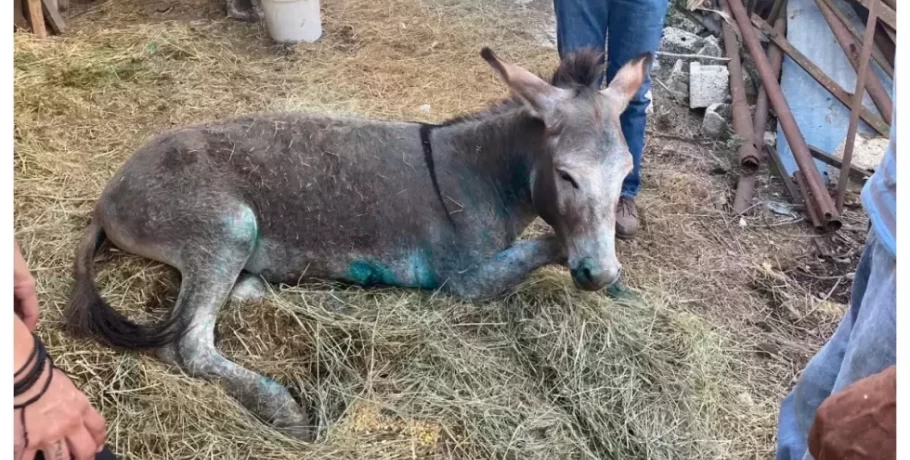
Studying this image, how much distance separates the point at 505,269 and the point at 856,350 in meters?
1.64

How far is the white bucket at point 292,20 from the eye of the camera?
5.41m

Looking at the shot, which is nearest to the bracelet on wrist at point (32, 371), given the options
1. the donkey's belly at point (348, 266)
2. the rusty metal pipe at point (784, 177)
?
the donkey's belly at point (348, 266)

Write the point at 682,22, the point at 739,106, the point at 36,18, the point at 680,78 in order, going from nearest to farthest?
the point at 36,18 < the point at 739,106 < the point at 680,78 < the point at 682,22

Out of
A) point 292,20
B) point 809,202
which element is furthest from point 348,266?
point 292,20

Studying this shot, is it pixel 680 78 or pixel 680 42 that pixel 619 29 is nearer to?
pixel 680 78

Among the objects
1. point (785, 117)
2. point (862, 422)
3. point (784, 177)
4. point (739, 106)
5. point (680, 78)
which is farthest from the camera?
point (680, 78)

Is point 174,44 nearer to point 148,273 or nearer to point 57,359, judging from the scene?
point 148,273

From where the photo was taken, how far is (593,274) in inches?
99.9

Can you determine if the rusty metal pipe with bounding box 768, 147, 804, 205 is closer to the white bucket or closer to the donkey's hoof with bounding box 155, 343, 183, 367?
the white bucket

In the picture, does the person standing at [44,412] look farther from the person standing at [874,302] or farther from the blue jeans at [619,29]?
the blue jeans at [619,29]

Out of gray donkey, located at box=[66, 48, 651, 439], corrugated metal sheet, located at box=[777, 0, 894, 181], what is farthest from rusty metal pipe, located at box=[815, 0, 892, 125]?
gray donkey, located at box=[66, 48, 651, 439]

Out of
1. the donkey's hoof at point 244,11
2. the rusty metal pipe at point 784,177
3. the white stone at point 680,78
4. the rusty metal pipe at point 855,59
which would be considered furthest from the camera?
the donkey's hoof at point 244,11

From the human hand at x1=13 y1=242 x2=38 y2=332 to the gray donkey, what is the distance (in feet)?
4.12

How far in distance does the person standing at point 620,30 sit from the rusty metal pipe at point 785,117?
1.47 meters
